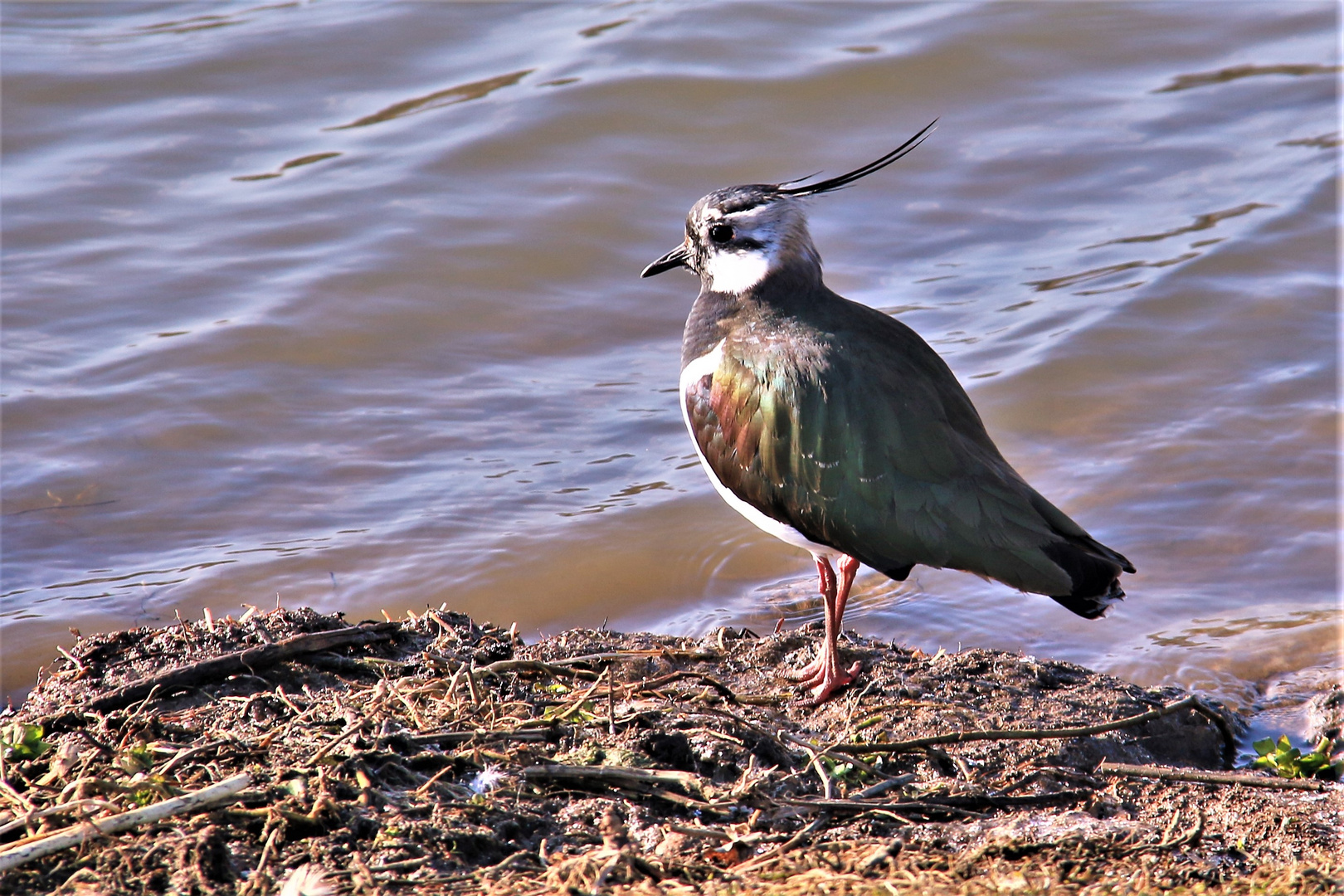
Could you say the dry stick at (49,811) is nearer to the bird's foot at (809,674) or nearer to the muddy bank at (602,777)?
the muddy bank at (602,777)

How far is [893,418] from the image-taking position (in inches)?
175

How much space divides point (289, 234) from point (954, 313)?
4.64m

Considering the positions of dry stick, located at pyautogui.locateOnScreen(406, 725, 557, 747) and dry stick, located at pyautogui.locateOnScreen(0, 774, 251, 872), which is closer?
dry stick, located at pyautogui.locateOnScreen(0, 774, 251, 872)

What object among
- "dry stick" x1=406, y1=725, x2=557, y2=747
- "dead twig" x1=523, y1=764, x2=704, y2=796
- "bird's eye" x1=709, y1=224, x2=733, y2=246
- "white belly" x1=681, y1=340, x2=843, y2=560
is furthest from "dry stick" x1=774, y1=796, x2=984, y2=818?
"bird's eye" x1=709, y1=224, x2=733, y2=246

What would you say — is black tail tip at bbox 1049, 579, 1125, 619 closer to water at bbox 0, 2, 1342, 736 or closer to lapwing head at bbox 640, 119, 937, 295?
water at bbox 0, 2, 1342, 736

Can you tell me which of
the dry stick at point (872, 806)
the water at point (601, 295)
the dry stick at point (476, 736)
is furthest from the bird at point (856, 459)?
the water at point (601, 295)

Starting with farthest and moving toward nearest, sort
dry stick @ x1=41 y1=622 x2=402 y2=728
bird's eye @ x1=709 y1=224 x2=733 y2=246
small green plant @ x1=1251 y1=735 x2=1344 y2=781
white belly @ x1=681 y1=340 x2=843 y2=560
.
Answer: bird's eye @ x1=709 y1=224 x2=733 y2=246 → white belly @ x1=681 y1=340 x2=843 y2=560 → small green plant @ x1=1251 y1=735 x2=1344 y2=781 → dry stick @ x1=41 y1=622 x2=402 y2=728

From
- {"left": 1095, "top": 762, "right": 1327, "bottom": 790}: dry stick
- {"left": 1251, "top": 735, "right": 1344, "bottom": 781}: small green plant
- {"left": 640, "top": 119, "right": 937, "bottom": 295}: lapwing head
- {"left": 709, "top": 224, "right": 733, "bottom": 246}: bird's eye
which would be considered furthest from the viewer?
{"left": 709, "top": 224, "right": 733, "bottom": 246}: bird's eye

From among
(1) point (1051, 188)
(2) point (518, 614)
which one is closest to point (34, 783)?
(2) point (518, 614)

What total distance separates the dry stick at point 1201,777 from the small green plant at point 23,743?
3.06m

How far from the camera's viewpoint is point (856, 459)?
14.5 ft

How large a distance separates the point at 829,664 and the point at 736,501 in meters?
0.73

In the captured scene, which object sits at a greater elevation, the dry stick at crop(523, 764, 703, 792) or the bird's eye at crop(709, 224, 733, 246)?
the bird's eye at crop(709, 224, 733, 246)

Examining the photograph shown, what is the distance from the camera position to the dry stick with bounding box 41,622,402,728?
→ 12.8 feet
